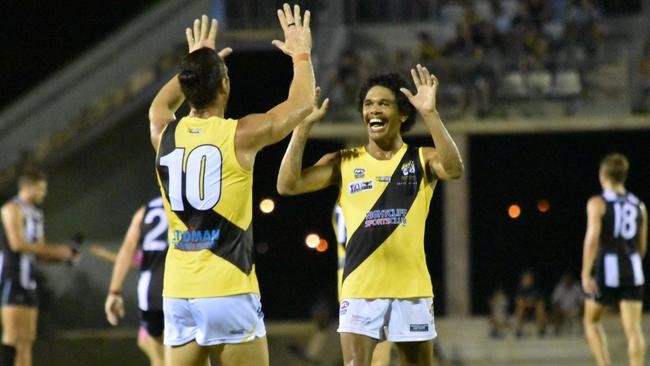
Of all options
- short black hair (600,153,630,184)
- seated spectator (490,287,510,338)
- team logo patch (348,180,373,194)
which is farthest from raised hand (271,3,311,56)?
seated spectator (490,287,510,338)

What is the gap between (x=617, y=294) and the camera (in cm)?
1026

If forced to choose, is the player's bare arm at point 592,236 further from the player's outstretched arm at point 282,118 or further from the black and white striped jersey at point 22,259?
the player's outstretched arm at point 282,118

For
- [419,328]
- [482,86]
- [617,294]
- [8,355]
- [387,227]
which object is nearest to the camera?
[419,328]

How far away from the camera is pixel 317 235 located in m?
20.6

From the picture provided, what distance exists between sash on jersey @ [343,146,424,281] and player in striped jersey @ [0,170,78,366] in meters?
5.34

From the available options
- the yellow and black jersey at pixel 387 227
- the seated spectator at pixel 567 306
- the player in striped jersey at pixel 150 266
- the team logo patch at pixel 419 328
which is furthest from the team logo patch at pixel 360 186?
the seated spectator at pixel 567 306

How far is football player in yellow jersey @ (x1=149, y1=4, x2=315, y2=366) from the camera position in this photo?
5012 millimetres

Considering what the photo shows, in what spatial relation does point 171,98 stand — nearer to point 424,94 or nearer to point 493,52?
point 424,94

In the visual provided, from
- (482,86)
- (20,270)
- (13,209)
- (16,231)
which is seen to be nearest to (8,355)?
(20,270)

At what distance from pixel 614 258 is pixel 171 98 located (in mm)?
6033

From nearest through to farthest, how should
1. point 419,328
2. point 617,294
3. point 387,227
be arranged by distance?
point 419,328
point 387,227
point 617,294

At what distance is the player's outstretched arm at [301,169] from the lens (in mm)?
5707

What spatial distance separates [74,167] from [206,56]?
607 inches

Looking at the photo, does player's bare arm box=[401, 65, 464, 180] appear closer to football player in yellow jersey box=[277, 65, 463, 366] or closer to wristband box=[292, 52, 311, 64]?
football player in yellow jersey box=[277, 65, 463, 366]
